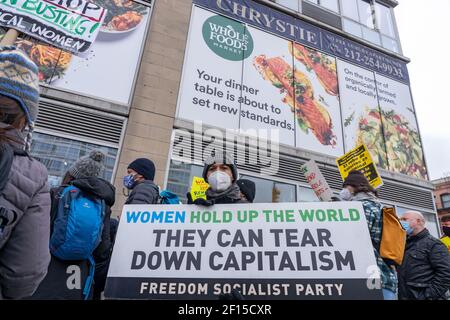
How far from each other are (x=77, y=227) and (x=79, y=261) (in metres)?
0.27

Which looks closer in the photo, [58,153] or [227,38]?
[58,153]

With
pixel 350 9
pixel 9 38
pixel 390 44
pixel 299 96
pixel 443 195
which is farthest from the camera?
pixel 443 195

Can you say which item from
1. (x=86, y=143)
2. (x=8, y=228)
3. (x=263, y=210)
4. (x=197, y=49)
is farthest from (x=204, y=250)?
(x=197, y=49)

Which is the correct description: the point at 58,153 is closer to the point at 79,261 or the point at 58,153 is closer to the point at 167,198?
the point at 167,198

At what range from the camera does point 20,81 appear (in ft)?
3.61

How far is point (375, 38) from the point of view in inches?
428

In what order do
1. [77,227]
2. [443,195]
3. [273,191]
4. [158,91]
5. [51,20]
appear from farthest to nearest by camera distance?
[443,195] < [273,191] < [158,91] < [51,20] < [77,227]

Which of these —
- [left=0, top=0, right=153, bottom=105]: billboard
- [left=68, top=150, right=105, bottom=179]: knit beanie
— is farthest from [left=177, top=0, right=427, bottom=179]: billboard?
[left=68, top=150, right=105, bottom=179]: knit beanie

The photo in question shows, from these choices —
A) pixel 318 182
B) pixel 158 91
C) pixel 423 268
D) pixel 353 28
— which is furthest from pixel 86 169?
pixel 353 28

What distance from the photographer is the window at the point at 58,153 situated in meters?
5.46


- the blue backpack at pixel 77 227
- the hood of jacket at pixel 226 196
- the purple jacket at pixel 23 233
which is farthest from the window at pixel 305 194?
the purple jacket at pixel 23 233

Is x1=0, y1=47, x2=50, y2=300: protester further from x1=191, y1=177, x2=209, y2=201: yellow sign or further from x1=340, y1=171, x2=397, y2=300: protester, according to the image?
x1=191, y1=177, x2=209, y2=201: yellow sign

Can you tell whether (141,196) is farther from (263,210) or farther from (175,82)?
(175,82)

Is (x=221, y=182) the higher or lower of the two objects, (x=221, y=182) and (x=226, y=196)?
the higher
